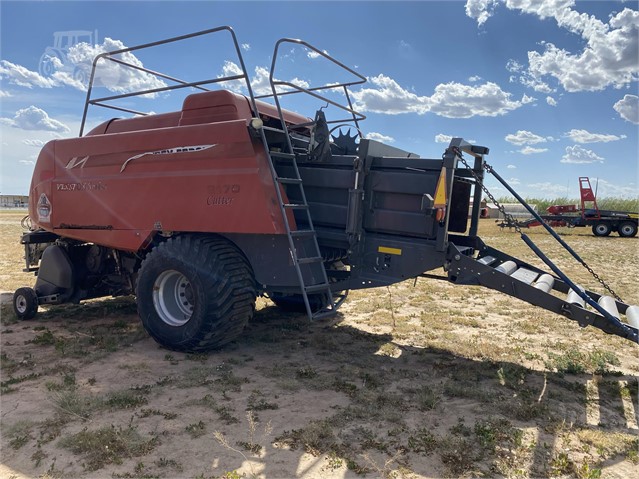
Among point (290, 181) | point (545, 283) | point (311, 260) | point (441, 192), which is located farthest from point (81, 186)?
point (545, 283)

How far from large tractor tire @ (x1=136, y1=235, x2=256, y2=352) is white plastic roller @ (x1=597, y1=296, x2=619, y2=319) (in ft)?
11.0

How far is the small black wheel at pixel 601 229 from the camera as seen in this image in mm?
23141

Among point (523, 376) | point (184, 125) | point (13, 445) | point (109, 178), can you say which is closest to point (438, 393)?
point (523, 376)

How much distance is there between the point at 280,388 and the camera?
4.11m

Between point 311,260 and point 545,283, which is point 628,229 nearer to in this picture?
point 545,283

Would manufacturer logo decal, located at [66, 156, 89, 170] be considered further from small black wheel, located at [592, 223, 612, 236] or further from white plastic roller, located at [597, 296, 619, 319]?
small black wheel, located at [592, 223, 612, 236]

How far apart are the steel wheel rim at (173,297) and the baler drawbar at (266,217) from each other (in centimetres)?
1

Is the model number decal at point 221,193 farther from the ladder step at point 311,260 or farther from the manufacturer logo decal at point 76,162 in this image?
the manufacturer logo decal at point 76,162

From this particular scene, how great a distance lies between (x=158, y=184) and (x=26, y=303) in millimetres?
2726

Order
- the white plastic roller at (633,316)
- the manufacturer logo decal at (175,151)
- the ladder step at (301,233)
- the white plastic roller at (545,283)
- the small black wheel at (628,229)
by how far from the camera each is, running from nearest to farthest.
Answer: the white plastic roller at (633,316), the white plastic roller at (545,283), the ladder step at (301,233), the manufacturer logo decal at (175,151), the small black wheel at (628,229)

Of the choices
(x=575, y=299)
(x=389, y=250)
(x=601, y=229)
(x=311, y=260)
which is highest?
(x=601, y=229)

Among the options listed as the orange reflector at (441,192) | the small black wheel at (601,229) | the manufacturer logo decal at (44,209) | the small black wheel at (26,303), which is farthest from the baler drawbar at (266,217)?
the small black wheel at (601,229)

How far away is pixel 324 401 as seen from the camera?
3848 mm

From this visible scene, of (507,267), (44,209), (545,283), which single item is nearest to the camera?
(545,283)
